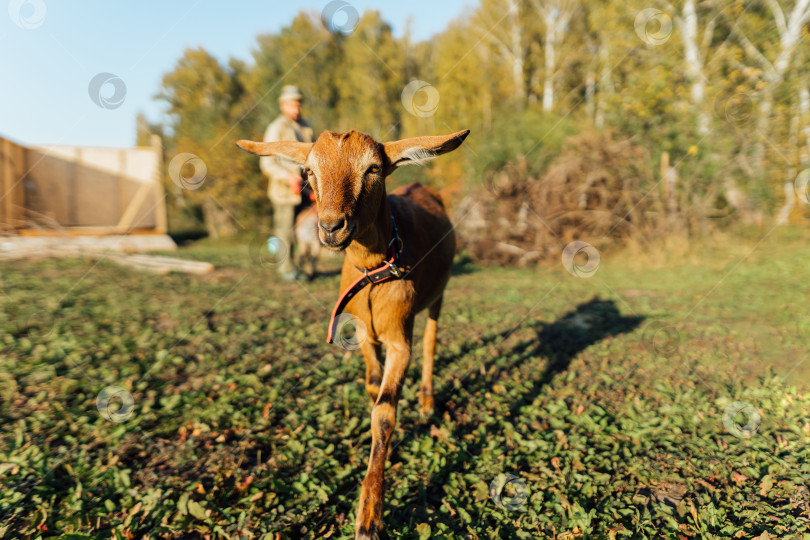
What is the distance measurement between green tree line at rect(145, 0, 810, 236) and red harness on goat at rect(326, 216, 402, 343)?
102 inches

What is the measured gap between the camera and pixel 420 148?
2.88 meters

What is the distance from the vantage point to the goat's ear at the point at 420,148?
2.79 metres

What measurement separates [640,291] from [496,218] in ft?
16.6

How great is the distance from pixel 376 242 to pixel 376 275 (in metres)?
0.28

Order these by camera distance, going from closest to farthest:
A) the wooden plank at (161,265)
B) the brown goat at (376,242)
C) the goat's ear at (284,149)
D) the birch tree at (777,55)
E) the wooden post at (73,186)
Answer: the brown goat at (376,242)
the goat's ear at (284,149)
the wooden plank at (161,265)
the birch tree at (777,55)
the wooden post at (73,186)

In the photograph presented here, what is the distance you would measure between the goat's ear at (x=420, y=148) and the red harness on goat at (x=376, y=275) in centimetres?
60

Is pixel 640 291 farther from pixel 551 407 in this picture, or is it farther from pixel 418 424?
pixel 418 424

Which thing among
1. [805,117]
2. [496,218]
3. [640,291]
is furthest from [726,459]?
[805,117]

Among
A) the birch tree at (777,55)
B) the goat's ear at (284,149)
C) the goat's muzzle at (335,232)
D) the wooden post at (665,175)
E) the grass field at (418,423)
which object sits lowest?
the grass field at (418,423)

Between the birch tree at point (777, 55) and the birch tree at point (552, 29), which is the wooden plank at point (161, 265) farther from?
the birch tree at point (552, 29)

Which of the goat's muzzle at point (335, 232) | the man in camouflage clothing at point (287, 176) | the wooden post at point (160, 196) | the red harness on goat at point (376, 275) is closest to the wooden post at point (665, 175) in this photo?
the man in camouflage clothing at point (287, 176)

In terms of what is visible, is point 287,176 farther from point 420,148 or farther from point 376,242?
point 420,148

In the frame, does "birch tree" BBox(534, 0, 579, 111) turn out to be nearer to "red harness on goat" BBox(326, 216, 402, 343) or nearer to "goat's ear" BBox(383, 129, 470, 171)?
"red harness on goat" BBox(326, 216, 402, 343)

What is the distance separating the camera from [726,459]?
3.87 metres
